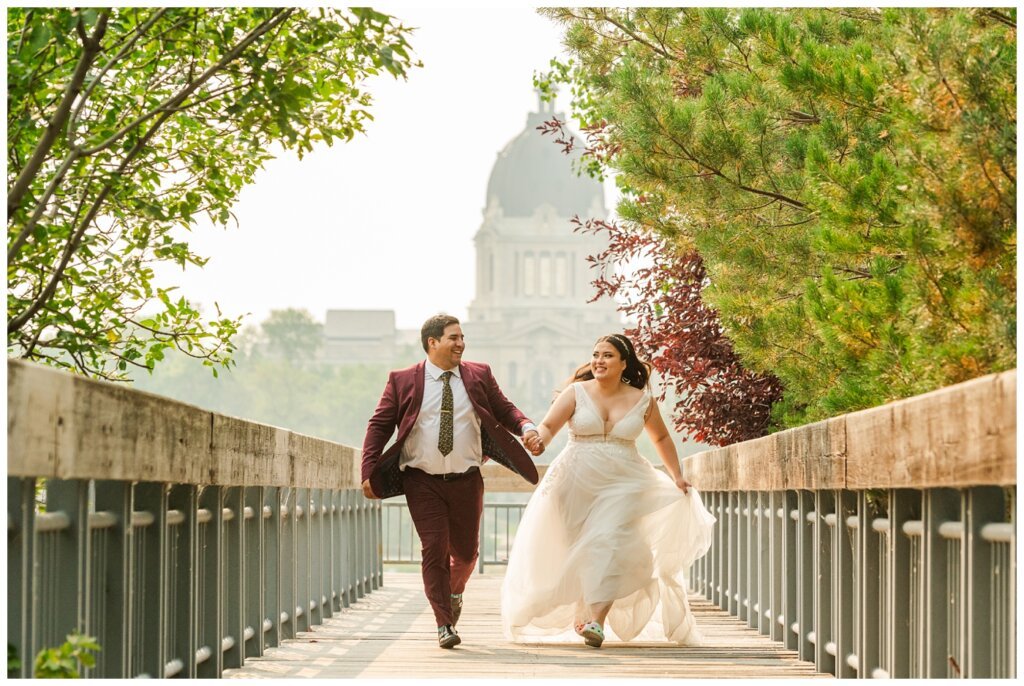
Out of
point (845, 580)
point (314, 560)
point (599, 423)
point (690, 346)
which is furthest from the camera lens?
point (690, 346)

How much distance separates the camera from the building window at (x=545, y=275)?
16888cm

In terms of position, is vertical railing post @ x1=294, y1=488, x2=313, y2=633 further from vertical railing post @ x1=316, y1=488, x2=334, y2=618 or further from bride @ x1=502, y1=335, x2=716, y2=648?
bride @ x1=502, y1=335, x2=716, y2=648

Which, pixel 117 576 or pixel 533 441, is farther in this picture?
pixel 533 441

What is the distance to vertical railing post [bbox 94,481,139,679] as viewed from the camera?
4.75 metres

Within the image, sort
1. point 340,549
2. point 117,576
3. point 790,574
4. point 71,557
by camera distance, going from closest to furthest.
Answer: point 71,557, point 117,576, point 790,574, point 340,549

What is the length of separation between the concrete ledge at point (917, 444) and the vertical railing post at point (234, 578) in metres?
2.40

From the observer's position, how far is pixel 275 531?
7.95m

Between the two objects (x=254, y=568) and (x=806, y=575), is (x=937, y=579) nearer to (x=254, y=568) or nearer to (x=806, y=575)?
(x=806, y=575)

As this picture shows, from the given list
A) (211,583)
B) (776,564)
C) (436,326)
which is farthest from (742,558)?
(211,583)

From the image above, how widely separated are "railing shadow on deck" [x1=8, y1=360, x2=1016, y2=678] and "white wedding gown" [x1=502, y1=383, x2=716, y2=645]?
1.95ft

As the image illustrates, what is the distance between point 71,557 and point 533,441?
4.05 m

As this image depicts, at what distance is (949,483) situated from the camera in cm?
432

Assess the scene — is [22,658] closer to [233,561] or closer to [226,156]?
[233,561]

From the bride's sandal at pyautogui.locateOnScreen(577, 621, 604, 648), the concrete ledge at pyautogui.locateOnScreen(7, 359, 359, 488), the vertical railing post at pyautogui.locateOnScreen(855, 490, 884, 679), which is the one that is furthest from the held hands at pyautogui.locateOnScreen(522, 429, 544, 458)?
the vertical railing post at pyautogui.locateOnScreen(855, 490, 884, 679)
